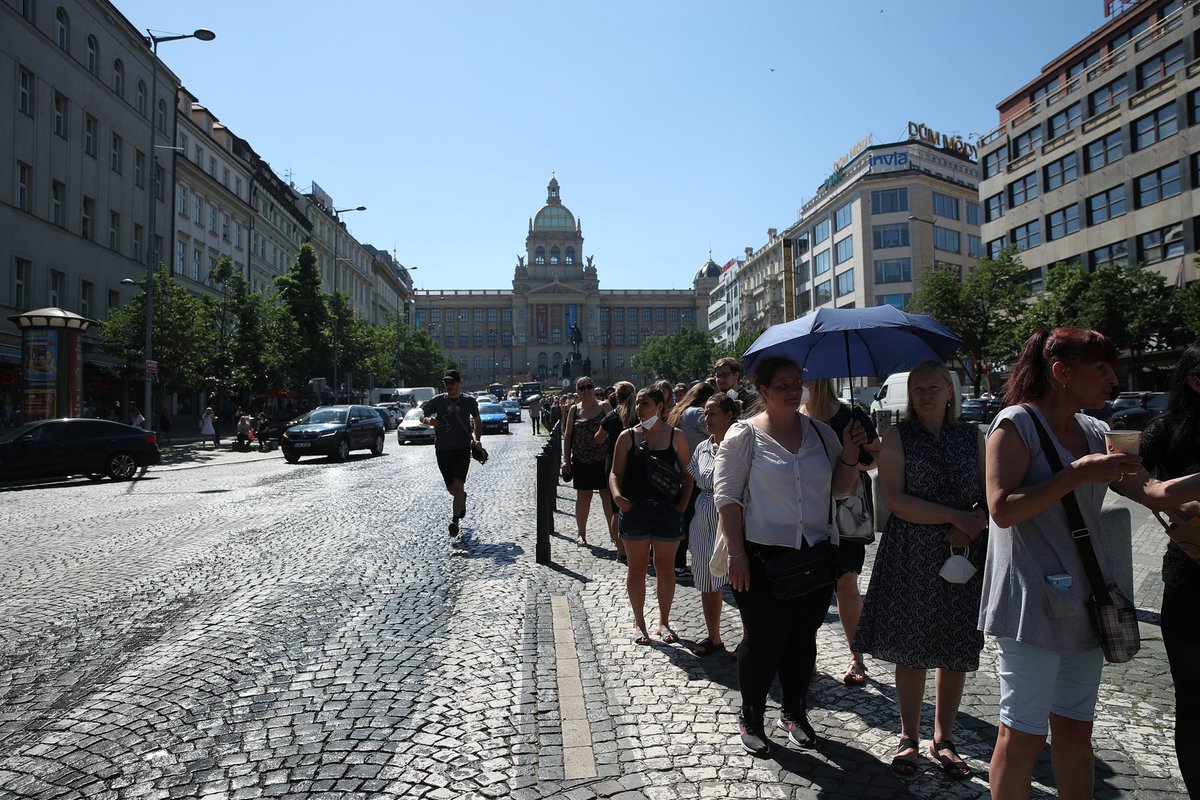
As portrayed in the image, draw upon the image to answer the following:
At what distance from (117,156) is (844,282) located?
5299 cm

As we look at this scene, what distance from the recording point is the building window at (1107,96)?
127 feet

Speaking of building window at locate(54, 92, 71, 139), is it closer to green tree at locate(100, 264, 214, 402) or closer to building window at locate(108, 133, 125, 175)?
building window at locate(108, 133, 125, 175)

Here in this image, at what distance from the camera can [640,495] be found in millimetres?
5391

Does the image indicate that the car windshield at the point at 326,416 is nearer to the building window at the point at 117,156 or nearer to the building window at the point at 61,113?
the building window at the point at 61,113

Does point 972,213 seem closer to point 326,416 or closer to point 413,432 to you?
point 413,432

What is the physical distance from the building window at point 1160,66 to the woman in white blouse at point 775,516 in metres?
41.0

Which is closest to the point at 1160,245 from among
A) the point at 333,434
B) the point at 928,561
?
the point at 333,434

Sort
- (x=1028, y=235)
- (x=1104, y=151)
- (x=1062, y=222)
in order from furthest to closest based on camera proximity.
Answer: (x=1028, y=235)
(x=1062, y=222)
(x=1104, y=151)

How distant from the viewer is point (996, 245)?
1948 inches

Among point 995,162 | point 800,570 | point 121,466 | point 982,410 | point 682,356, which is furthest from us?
point 682,356

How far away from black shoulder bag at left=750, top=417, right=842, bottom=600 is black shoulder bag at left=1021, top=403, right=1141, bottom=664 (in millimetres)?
1052

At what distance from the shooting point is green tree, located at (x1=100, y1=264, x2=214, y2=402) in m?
27.4

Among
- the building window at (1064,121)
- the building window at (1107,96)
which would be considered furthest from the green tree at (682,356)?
the building window at (1107,96)

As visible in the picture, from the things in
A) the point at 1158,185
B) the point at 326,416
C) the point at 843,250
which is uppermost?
the point at 843,250
